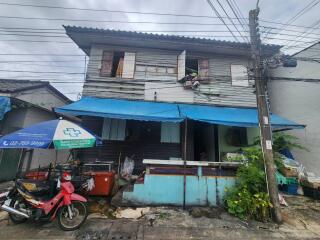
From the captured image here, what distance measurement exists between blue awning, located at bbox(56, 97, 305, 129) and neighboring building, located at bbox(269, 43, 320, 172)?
1.93 meters

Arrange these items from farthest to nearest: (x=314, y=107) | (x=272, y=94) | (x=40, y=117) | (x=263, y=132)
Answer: (x=272, y=94)
(x=40, y=117)
(x=314, y=107)
(x=263, y=132)

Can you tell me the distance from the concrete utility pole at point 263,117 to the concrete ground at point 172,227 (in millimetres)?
646

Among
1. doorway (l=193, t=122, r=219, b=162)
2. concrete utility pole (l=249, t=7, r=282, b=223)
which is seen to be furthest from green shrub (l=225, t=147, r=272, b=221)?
Result: doorway (l=193, t=122, r=219, b=162)

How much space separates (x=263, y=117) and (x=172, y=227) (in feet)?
12.8

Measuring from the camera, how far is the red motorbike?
414cm

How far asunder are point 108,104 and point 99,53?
3.05 meters

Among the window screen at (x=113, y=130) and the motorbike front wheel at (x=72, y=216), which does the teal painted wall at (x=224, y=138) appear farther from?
the motorbike front wheel at (x=72, y=216)

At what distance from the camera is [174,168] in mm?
5832

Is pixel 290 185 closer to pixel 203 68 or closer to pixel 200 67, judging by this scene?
pixel 203 68

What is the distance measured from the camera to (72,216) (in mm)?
4281

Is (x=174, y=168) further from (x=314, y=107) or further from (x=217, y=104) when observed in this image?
(x=314, y=107)

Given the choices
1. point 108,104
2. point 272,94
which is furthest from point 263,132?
point 272,94

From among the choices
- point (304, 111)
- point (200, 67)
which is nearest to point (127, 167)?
point (200, 67)

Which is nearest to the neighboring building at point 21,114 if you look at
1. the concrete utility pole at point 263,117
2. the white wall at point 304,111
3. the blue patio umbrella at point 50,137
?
the blue patio umbrella at point 50,137
